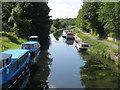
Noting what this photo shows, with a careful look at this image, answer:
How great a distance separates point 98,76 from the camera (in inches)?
1003

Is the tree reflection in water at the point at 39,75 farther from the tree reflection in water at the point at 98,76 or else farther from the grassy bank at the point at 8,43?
the grassy bank at the point at 8,43

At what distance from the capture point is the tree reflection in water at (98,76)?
22.3m

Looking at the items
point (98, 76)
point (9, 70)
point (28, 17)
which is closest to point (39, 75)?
point (9, 70)

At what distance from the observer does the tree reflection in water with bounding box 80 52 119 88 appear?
22.3m

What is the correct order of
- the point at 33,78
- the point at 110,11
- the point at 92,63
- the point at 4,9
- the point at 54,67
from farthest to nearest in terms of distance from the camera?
1. the point at 4,9
2. the point at 110,11
3. the point at 92,63
4. the point at 54,67
5. the point at 33,78

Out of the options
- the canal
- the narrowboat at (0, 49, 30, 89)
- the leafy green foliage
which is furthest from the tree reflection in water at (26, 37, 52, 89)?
the leafy green foliage

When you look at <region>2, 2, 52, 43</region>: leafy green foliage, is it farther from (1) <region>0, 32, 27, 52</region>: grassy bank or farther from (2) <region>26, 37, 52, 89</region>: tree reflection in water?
(2) <region>26, 37, 52, 89</region>: tree reflection in water

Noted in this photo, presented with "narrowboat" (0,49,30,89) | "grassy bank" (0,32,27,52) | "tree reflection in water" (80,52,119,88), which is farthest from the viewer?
"grassy bank" (0,32,27,52)

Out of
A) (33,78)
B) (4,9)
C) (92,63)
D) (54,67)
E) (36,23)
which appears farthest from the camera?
(36,23)

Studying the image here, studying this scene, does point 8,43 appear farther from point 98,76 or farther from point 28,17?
point 28,17

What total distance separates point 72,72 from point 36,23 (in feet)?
138

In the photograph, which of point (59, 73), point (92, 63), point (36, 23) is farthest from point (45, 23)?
point (59, 73)

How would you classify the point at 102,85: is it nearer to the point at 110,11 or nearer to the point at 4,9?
the point at 110,11

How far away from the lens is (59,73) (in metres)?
27.7
